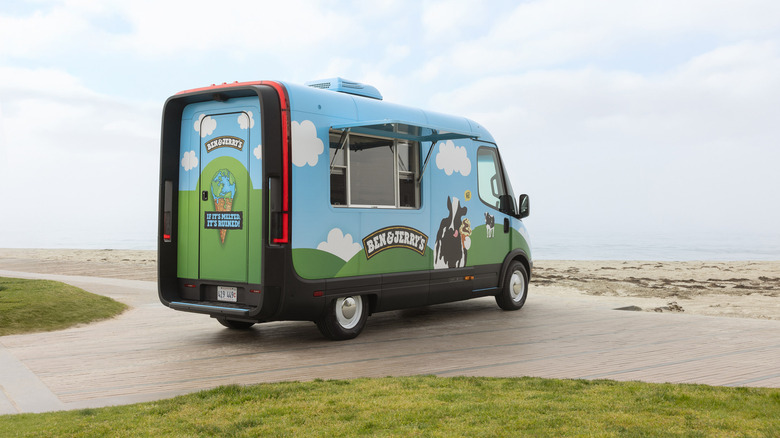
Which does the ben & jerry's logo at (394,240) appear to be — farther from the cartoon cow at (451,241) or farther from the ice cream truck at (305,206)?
the cartoon cow at (451,241)

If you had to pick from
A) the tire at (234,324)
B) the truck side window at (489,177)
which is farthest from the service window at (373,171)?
the tire at (234,324)

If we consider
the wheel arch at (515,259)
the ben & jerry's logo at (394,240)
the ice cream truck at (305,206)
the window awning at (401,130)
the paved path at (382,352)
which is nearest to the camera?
→ the paved path at (382,352)

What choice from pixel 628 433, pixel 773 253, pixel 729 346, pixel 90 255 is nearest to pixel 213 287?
pixel 628 433

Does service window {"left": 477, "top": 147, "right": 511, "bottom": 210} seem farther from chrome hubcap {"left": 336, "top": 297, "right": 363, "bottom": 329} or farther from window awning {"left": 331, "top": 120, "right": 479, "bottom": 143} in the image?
chrome hubcap {"left": 336, "top": 297, "right": 363, "bottom": 329}

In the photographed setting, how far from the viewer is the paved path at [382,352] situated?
6215mm

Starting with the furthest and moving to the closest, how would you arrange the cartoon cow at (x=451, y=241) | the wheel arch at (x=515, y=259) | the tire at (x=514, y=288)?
the tire at (x=514, y=288) → the wheel arch at (x=515, y=259) → the cartoon cow at (x=451, y=241)

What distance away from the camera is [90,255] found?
2866cm

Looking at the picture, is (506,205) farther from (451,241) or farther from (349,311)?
(349,311)

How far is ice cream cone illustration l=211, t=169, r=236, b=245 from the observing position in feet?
26.3

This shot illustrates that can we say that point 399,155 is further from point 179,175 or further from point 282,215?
point 179,175

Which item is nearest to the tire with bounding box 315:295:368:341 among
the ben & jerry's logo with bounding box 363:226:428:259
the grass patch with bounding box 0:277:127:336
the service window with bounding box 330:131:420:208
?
the ben & jerry's logo with bounding box 363:226:428:259

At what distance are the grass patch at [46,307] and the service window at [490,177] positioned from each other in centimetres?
573

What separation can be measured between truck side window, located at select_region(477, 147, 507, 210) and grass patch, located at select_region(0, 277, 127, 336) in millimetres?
5730

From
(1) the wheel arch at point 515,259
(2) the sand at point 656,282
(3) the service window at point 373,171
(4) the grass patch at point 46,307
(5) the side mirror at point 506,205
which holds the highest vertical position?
(3) the service window at point 373,171
